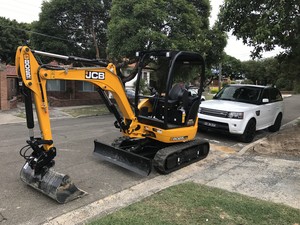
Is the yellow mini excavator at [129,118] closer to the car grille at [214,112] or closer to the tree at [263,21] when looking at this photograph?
the car grille at [214,112]

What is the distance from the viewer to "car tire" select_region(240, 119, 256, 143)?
31.1ft

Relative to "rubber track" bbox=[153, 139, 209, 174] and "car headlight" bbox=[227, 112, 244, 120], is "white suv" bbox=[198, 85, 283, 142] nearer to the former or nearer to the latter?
"car headlight" bbox=[227, 112, 244, 120]

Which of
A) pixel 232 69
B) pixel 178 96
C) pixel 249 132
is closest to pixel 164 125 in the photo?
pixel 178 96

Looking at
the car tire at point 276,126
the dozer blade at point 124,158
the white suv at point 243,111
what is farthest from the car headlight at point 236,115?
the dozer blade at point 124,158

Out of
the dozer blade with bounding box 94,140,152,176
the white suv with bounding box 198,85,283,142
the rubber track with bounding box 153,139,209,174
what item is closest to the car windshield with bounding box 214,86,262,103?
the white suv with bounding box 198,85,283,142

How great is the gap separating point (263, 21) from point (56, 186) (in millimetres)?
7703

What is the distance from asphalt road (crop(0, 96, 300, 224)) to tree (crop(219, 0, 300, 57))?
3.64m

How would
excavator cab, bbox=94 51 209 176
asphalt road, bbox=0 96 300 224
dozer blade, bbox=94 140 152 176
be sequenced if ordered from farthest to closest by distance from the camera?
excavator cab, bbox=94 51 209 176
dozer blade, bbox=94 140 152 176
asphalt road, bbox=0 96 300 224

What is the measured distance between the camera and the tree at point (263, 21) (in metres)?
8.92

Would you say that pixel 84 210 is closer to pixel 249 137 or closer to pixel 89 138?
pixel 89 138

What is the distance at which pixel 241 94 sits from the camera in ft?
35.3

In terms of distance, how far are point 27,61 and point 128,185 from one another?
2.89 m

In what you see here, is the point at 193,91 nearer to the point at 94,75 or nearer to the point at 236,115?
the point at 236,115

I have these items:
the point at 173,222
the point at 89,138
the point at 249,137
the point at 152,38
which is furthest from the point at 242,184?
the point at 152,38
